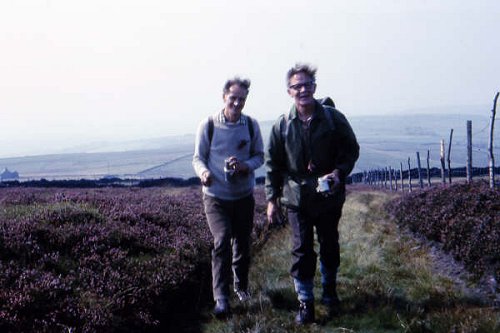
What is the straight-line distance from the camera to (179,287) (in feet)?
19.9

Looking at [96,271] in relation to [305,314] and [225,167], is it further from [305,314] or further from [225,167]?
[305,314]

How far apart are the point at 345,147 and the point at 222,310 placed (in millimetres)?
2279

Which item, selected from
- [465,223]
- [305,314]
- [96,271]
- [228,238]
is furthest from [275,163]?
[465,223]

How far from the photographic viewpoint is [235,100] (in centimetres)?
552

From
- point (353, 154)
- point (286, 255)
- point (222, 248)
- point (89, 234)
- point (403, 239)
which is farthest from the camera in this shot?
point (403, 239)

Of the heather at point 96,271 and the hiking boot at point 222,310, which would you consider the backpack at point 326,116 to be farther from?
the heather at point 96,271

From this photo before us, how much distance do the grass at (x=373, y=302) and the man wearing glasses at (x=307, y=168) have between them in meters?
0.34

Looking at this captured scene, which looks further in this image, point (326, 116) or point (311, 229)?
point (311, 229)

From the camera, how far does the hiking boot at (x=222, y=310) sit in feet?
18.0

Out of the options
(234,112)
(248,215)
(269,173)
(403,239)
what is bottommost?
(403,239)

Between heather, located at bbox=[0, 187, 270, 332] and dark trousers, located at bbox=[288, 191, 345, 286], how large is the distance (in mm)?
1646

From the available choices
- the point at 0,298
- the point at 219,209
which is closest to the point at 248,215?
the point at 219,209

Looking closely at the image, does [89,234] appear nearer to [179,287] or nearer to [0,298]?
[179,287]

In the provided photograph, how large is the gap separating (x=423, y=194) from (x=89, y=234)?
1280 centimetres
